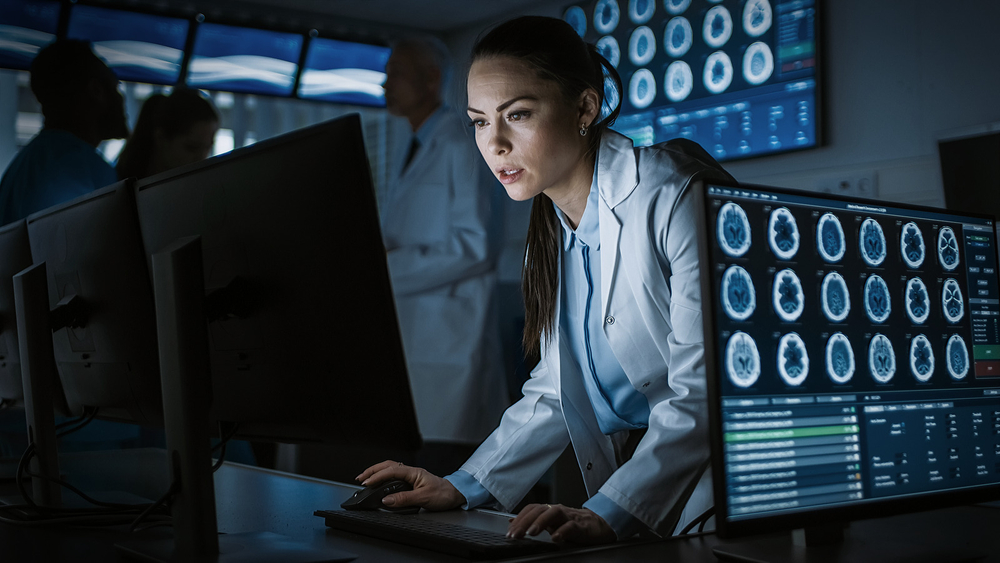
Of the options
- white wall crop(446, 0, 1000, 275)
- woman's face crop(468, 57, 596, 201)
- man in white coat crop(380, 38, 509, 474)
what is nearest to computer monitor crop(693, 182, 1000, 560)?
woman's face crop(468, 57, 596, 201)

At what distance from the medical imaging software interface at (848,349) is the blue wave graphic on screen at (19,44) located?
3400 mm

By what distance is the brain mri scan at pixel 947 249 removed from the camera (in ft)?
2.97

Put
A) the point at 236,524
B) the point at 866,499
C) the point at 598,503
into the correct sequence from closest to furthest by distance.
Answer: the point at 866,499 → the point at 598,503 → the point at 236,524

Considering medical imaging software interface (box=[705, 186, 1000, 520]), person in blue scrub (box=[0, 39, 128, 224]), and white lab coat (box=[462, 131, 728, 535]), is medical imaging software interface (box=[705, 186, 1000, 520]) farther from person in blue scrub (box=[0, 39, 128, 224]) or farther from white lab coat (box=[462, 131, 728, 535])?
person in blue scrub (box=[0, 39, 128, 224])

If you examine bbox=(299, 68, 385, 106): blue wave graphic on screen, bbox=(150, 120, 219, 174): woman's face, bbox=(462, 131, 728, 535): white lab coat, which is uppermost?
bbox=(299, 68, 385, 106): blue wave graphic on screen

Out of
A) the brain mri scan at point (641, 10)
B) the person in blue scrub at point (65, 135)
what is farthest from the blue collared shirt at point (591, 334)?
the brain mri scan at point (641, 10)

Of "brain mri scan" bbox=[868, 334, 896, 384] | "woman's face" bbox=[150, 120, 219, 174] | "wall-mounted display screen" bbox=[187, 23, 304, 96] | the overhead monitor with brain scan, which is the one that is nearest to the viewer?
"brain mri scan" bbox=[868, 334, 896, 384]

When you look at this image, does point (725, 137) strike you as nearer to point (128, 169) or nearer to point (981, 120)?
point (981, 120)

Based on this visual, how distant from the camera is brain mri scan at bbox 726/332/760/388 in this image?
2.34 ft

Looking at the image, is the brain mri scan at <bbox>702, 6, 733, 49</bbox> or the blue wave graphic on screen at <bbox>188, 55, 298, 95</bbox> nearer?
the brain mri scan at <bbox>702, 6, 733, 49</bbox>

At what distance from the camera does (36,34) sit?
3359 millimetres

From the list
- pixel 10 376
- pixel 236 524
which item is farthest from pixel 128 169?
pixel 236 524

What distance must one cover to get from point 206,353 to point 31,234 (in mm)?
563

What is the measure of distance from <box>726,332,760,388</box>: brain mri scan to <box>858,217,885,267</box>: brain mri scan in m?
0.19
